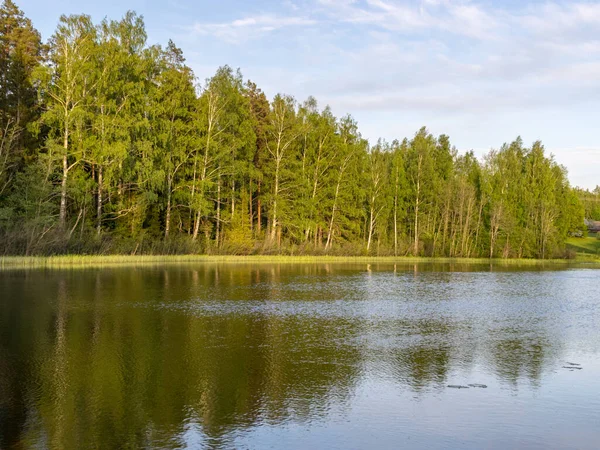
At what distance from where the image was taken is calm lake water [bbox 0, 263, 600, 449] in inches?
259

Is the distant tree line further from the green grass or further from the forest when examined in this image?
the forest

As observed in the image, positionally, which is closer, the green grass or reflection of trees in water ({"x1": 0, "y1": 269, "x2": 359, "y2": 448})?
reflection of trees in water ({"x1": 0, "y1": 269, "x2": 359, "y2": 448})

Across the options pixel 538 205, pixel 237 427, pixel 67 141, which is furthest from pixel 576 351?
pixel 538 205

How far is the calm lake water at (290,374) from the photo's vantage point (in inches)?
259

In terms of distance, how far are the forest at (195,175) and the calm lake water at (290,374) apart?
2168 cm

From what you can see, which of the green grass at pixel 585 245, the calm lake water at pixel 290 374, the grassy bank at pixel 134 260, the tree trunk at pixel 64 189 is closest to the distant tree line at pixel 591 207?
the green grass at pixel 585 245

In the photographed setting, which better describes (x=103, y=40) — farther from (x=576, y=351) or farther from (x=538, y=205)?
(x=538, y=205)

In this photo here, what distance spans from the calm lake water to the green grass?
3067 inches

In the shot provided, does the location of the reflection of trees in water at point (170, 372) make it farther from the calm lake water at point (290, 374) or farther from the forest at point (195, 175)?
the forest at point (195, 175)

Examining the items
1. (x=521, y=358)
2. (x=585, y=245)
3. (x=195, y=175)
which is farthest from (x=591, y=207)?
(x=521, y=358)

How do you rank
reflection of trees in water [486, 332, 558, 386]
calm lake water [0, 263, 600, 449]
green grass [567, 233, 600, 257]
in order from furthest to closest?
1. green grass [567, 233, 600, 257]
2. reflection of trees in water [486, 332, 558, 386]
3. calm lake water [0, 263, 600, 449]

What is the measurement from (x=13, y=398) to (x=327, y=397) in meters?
4.26

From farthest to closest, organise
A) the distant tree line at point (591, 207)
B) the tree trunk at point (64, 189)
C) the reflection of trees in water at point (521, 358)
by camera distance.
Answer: the distant tree line at point (591, 207) → the tree trunk at point (64, 189) → the reflection of trees in water at point (521, 358)

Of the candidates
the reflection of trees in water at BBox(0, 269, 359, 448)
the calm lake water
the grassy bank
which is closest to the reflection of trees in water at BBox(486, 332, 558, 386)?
the calm lake water
